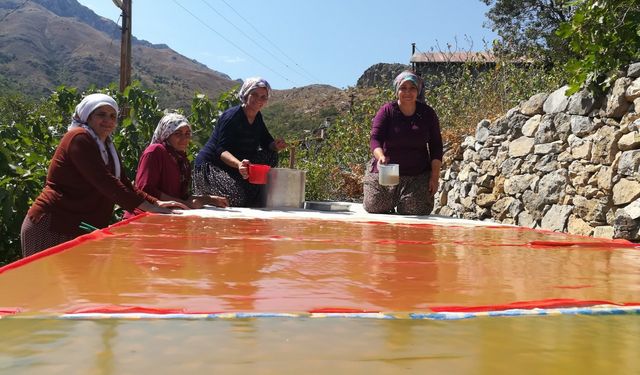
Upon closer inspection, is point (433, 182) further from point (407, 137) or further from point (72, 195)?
point (72, 195)

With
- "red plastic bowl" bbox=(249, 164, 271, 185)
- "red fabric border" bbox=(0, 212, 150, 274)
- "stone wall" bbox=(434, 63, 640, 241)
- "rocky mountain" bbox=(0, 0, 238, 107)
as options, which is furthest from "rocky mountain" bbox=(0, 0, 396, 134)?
"red fabric border" bbox=(0, 212, 150, 274)

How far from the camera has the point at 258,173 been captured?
10.8ft

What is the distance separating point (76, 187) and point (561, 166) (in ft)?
11.9

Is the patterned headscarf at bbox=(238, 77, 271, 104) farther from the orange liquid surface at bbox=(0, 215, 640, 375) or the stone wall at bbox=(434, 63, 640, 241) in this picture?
the stone wall at bbox=(434, 63, 640, 241)

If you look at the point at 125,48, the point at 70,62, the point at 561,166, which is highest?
the point at 70,62

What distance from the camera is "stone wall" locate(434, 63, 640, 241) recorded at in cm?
368

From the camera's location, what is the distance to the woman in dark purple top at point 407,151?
139 inches

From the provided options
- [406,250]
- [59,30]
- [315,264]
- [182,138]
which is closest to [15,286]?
[315,264]

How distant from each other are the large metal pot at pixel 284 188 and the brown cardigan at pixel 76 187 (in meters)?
1.16

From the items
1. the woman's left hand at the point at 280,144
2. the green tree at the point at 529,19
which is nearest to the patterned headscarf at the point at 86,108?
the woman's left hand at the point at 280,144

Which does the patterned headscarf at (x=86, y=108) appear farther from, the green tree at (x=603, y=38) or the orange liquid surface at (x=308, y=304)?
the green tree at (x=603, y=38)

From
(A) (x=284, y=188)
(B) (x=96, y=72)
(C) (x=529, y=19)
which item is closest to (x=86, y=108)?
(A) (x=284, y=188)

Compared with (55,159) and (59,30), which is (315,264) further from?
(59,30)

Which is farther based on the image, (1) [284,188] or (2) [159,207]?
(1) [284,188]
